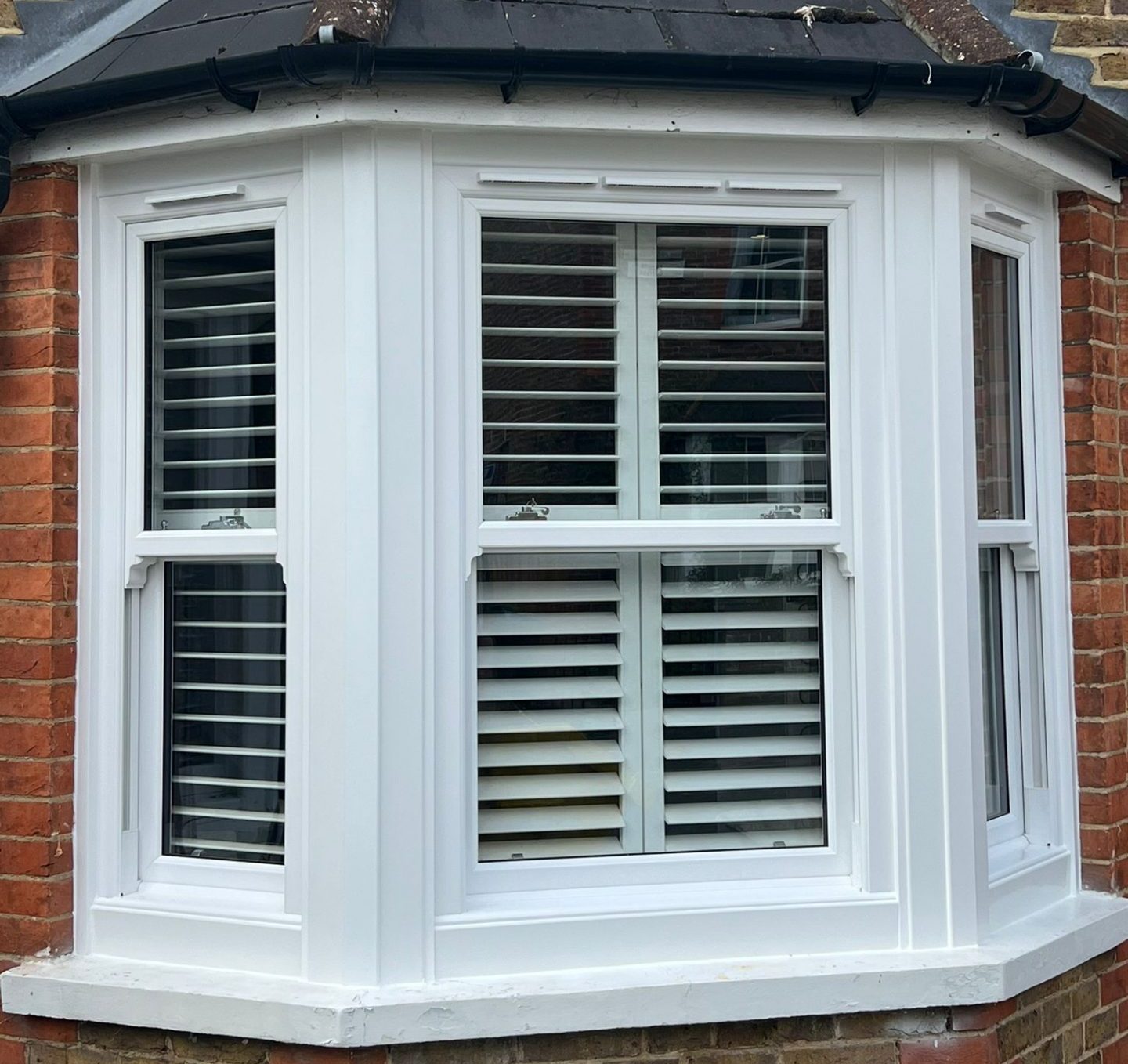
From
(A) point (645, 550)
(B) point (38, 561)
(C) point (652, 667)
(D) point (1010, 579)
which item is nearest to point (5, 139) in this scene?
(B) point (38, 561)

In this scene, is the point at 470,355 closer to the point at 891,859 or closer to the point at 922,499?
the point at 922,499

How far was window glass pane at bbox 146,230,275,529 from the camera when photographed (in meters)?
Result: 3.20

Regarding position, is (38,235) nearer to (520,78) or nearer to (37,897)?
(520,78)

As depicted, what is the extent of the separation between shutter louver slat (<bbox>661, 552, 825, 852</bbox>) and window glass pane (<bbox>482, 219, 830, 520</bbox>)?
17cm

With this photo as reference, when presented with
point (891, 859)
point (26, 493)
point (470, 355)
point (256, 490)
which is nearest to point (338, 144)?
point (470, 355)

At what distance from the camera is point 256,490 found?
3201 mm

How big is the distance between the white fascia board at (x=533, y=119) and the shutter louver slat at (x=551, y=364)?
270mm

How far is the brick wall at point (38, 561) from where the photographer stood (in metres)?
3.16

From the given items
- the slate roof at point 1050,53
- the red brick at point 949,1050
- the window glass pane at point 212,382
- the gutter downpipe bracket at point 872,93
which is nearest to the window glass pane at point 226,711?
the window glass pane at point 212,382

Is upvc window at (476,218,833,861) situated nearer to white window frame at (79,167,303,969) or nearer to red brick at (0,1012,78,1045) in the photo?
white window frame at (79,167,303,969)

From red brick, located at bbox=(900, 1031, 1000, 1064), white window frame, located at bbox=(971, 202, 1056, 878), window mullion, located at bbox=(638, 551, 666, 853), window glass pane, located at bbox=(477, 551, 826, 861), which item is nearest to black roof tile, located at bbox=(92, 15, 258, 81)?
window glass pane, located at bbox=(477, 551, 826, 861)

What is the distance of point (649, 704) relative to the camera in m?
3.25

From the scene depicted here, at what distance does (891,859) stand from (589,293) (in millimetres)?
1540

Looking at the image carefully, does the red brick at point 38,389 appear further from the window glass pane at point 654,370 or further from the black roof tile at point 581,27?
the black roof tile at point 581,27
